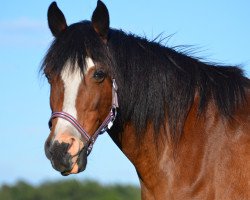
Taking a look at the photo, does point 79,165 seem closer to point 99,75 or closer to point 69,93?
point 69,93

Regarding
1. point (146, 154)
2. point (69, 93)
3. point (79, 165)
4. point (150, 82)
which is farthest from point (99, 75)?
point (146, 154)

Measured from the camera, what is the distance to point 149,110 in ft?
22.4

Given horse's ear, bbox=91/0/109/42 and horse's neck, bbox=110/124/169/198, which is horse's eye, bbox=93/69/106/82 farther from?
horse's neck, bbox=110/124/169/198

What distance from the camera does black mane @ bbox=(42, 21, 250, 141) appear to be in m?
6.69

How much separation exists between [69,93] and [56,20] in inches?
46.9

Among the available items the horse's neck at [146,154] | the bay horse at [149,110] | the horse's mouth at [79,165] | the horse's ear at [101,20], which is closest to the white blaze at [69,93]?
the bay horse at [149,110]

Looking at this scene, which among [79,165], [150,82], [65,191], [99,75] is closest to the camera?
[79,165]

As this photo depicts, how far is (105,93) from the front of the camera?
6.52 metres

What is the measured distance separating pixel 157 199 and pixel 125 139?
2.75 ft

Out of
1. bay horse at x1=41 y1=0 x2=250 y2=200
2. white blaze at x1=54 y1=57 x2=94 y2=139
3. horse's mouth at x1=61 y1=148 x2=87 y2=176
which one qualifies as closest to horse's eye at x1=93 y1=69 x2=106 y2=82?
bay horse at x1=41 y1=0 x2=250 y2=200

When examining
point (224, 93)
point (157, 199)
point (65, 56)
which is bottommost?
point (157, 199)

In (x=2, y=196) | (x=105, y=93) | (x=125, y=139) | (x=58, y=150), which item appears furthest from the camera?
(x=2, y=196)

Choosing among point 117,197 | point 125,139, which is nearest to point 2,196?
point 117,197

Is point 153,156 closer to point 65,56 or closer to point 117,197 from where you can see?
point 65,56
